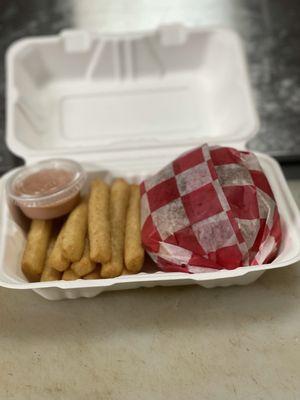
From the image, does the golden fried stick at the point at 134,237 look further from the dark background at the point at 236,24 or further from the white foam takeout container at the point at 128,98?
the dark background at the point at 236,24

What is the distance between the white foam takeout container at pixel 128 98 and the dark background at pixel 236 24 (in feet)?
0.44

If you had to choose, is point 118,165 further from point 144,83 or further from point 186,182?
point 144,83

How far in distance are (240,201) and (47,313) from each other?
450 millimetres

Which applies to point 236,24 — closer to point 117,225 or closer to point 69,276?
point 117,225

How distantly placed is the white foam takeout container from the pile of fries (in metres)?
0.14

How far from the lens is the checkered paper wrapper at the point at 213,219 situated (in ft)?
2.72

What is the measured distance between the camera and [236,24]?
1625 millimetres

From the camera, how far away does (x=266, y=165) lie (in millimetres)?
1026

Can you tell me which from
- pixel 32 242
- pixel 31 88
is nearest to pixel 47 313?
pixel 32 242

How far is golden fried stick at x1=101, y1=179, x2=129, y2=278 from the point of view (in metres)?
0.85

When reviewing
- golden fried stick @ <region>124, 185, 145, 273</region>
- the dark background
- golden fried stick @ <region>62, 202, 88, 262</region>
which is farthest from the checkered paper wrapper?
the dark background

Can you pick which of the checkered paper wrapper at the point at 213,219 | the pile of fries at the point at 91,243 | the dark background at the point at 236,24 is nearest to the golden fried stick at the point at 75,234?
the pile of fries at the point at 91,243

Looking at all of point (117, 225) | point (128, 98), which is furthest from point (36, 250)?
point (128, 98)

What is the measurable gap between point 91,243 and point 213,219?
0.24 meters
